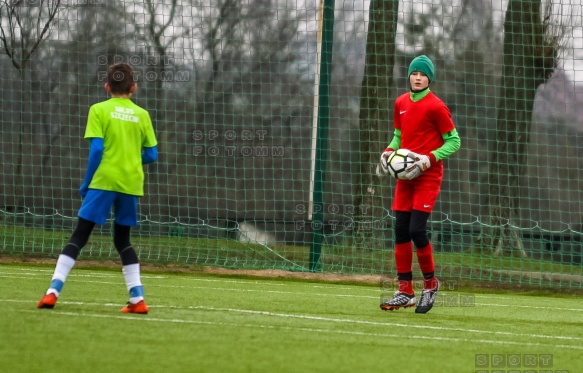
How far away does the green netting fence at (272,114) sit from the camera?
13125 millimetres

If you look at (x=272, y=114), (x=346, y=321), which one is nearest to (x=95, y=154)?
(x=346, y=321)

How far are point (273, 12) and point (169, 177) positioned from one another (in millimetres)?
2667

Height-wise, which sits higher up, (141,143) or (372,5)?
(372,5)

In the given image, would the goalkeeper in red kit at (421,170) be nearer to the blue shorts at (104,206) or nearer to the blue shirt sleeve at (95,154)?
the blue shorts at (104,206)

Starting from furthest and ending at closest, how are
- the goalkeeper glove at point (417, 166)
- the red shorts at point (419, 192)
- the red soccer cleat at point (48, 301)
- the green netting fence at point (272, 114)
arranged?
the green netting fence at point (272, 114)
the red shorts at point (419, 192)
the goalkeeper glove at point (417, 166)
the red soccer cleat at point (48, 301)

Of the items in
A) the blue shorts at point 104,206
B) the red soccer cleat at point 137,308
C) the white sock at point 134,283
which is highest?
the blue shorts at point 104,206

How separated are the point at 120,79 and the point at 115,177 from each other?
0.62 m

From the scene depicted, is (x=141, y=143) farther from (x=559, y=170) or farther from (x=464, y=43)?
(x=559, y=170)

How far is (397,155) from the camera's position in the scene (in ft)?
25.0

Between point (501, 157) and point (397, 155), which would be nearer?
point (397, 155)

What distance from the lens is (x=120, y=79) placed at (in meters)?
6.58

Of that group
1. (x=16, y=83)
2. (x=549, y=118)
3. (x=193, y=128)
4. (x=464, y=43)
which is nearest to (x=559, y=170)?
(x=549, y=118)

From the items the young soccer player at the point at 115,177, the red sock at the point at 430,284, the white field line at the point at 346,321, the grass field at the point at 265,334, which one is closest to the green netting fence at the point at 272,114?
the grass field at the point at 265,334

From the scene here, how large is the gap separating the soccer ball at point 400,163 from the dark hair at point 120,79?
2044mm
